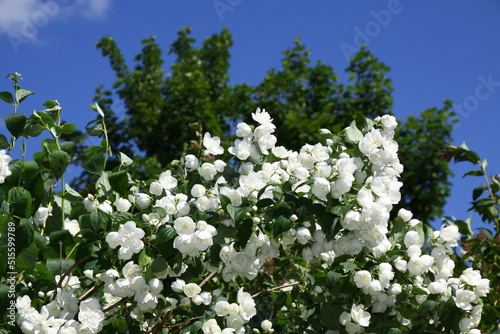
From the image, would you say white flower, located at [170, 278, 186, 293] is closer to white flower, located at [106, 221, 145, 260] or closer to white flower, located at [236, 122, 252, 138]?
white flower, located at [106, 221, 145, 260]

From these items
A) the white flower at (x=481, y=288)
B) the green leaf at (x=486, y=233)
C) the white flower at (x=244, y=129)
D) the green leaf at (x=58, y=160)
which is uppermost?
the green leaf at (x=486, y=233)

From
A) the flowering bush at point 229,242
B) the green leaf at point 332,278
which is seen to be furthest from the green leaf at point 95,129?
the green leaf at point 332,278

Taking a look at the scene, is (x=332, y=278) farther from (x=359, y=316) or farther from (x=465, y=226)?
(x=465, y=226)

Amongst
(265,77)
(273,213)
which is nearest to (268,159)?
(273,213)

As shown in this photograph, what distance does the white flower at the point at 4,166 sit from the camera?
2.08 metres

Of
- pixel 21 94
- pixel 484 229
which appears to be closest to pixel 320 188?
pixel 21 94

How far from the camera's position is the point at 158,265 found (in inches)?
77.9

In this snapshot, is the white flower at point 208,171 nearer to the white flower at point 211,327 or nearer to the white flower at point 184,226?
the white flower at point 184,226

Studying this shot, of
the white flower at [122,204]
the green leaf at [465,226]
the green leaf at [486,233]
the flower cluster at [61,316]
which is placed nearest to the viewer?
the flower cluster at [61,316]

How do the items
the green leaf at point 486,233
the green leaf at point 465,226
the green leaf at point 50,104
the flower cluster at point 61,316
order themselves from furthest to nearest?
1. the green leaf at point 465,226
2. the green leaf at point 486,233
3. the green leaf at point 50,104
4. the flower cluster at point 61,316

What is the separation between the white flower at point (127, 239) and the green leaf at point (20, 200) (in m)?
0.31

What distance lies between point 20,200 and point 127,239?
0.40 metres

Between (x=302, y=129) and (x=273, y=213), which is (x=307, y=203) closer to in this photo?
(x=273, y=213)

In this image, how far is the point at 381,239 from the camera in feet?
6.97
